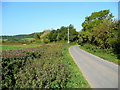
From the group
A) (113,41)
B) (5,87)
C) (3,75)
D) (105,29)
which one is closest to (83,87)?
(5,87)

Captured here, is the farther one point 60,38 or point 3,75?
point 60,38

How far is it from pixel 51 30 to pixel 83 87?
6770 cm

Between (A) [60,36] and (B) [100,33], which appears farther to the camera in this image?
(A) [60,36]

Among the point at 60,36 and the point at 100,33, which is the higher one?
the point at 60,36

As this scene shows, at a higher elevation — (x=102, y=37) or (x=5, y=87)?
(x=102, y=37)

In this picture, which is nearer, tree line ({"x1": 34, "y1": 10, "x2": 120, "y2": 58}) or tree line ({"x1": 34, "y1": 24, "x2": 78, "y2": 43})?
tree line ({"x1": 34, "y1": 10, "x2": 120, "y2": 58})

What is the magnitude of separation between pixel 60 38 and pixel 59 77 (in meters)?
57.6

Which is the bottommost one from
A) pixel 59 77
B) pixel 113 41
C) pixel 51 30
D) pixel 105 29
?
pixel 59 77

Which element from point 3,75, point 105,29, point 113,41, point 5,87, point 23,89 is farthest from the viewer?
point 105,29

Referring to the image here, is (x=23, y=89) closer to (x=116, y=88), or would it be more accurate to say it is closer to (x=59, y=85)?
(x=59, y=85)

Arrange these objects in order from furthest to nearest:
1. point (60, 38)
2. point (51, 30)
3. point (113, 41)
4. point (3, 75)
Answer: point (51, 30)
point (60, 38)
point (113, 41)
point (3, 75)

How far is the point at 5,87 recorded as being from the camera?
4.79 meters

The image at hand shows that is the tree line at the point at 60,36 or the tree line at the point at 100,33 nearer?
the tree line at the point at 100,33

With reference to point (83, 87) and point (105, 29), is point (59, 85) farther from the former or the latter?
point (105, 29)
